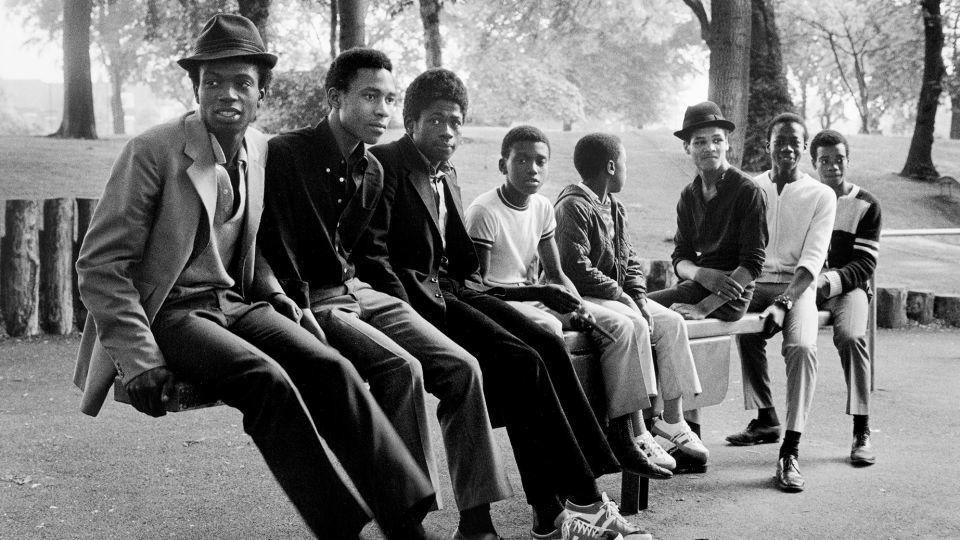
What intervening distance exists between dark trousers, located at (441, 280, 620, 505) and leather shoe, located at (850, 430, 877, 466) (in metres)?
2.01

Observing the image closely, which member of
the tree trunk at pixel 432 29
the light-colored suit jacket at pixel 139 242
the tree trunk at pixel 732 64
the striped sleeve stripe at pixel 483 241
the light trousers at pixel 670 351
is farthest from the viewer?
the tree trunk at pixel 432 29

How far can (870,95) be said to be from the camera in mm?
38062

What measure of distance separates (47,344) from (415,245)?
548 cm

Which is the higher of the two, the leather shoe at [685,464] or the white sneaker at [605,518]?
the white sneaker at [605,518]

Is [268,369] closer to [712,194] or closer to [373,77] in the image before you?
[373,77]

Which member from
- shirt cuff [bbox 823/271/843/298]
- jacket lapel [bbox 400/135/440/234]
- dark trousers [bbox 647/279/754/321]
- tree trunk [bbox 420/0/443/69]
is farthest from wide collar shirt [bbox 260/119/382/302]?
tree trunk [bbox 420/0/443/69]

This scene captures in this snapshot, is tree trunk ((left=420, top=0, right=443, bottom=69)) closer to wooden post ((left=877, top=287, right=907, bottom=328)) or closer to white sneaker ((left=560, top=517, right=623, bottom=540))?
wooden post ((left=877, top=287, right=907, bottom=328))

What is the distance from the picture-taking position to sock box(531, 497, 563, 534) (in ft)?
13.4

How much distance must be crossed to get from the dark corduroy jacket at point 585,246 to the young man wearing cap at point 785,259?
1049mm

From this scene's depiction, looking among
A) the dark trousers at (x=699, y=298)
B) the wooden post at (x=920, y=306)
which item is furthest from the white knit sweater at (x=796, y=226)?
the wooden post at (x=920, y=306)

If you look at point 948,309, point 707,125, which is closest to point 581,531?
point 707,125

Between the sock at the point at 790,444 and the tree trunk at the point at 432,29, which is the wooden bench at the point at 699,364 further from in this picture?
the tree trunk at the point at 432,29

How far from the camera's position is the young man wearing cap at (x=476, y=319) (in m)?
4.04

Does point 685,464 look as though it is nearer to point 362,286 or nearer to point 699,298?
point 699,298
